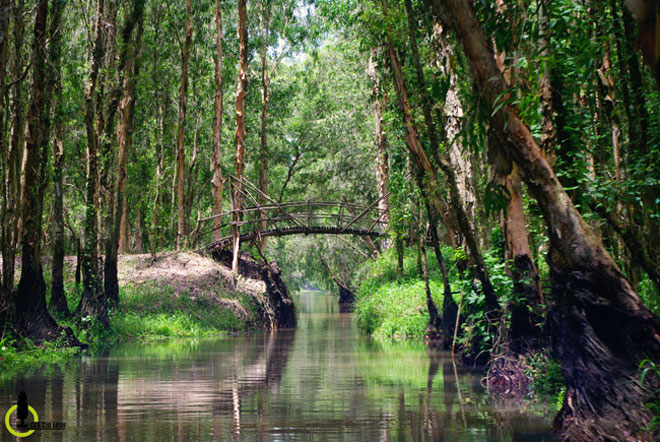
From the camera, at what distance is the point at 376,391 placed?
44.1 feet

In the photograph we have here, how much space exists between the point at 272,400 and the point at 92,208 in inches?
534

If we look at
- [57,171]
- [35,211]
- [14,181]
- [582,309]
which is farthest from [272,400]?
[57,171]

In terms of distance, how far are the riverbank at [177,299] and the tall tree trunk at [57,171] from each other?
6.36ft

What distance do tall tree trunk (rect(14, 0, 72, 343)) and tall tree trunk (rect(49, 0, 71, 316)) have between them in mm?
321

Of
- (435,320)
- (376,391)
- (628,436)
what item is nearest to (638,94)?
(628,436)

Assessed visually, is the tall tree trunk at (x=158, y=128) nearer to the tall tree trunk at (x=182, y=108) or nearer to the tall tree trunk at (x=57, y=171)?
the tall tree trunk at (x=182, y=108)

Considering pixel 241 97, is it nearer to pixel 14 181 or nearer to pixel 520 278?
pixel 14 181

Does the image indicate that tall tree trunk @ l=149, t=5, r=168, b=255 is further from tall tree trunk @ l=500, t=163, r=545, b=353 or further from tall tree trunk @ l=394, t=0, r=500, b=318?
tall tree trunk @ l=500, t=163, r=545, b=353

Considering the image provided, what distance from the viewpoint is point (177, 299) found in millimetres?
31047

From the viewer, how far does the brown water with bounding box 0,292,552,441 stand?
31.5 feet

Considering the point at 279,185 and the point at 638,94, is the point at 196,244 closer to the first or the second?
the point at 279,185

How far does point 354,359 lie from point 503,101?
1203 cm

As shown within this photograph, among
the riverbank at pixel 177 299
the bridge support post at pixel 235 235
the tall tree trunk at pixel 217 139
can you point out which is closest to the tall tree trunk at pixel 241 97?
the bridge support post at pixel 235 235

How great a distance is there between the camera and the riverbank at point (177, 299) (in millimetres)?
27672
